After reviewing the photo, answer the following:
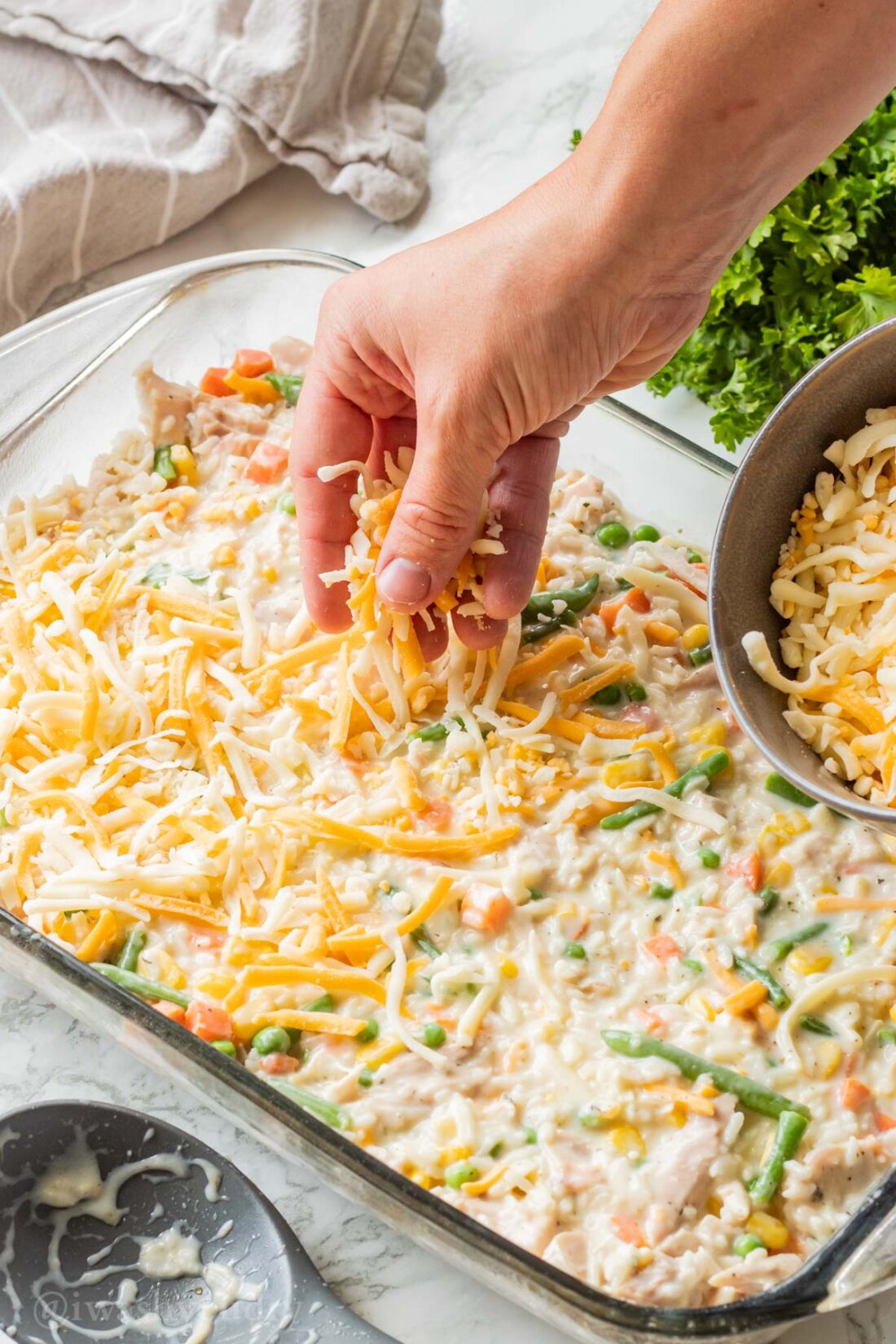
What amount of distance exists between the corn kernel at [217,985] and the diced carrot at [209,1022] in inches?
1.1

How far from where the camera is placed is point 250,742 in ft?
8.53

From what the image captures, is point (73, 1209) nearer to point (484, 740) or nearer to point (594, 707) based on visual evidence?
point (484, 740)

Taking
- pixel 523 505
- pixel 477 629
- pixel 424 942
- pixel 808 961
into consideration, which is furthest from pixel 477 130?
pixel 808 961

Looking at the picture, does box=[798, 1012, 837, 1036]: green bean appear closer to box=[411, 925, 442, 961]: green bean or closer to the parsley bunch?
box=[411, 925, 442, 961]: green bean

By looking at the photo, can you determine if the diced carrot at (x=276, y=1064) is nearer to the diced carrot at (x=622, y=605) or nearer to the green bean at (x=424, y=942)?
the green bean at (x=424, y=942)

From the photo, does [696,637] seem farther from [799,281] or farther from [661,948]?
[799,281]

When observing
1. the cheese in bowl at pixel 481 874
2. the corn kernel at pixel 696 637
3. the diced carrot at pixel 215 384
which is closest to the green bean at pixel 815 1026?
the cheese in bowl at pixel 481 874

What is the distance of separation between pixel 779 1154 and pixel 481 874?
625 millimetres

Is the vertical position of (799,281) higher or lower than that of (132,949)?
higher

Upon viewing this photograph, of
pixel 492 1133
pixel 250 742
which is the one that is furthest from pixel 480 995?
pixel 250 742

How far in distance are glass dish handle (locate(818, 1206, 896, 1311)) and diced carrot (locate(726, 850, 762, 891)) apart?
2.01 feet

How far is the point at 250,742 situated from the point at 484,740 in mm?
410

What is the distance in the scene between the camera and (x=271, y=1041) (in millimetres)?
Result: 2215

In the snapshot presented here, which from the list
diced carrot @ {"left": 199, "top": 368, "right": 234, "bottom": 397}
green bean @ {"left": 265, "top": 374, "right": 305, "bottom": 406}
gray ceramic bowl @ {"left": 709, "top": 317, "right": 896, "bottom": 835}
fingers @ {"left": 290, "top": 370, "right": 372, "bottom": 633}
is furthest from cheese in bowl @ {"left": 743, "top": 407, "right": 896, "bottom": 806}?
diced carrot @ {"left": 199, "top": 368, "right": 234, "bottom": 397}
